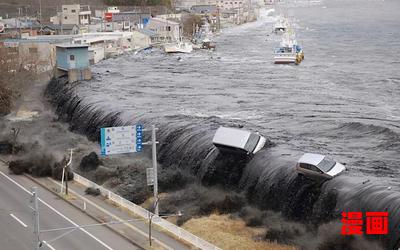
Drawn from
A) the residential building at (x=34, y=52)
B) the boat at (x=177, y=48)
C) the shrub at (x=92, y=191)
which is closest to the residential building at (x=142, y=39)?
the boat at (x=177, y=48)

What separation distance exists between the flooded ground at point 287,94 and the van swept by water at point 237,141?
1.92m

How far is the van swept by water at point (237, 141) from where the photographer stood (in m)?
26.8

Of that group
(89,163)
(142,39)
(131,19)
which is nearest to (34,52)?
(142,39)

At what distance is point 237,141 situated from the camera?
26.9 m

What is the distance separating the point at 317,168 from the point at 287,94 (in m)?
25.2

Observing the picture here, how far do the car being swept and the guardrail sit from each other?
18.0ft

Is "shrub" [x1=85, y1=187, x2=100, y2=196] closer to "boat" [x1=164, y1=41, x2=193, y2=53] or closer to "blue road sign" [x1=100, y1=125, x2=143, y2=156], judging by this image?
"blue road sign" [x1=100, y1=125, x2=143, y2=156]

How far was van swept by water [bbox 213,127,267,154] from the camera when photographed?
2675 centimetres

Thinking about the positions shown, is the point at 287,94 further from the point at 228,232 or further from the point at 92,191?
the point at 228,232

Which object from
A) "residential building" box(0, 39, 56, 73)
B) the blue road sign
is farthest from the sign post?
"residential building" box(0, 39, 56, 73)

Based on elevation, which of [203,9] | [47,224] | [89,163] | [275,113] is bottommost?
[47,224]

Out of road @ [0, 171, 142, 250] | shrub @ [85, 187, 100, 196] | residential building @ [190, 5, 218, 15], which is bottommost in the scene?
road @ [0, 171, 142, 250]

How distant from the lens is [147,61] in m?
73.1

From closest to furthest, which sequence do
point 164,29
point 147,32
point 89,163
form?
point 89,163, point 147,32, point 164,29
